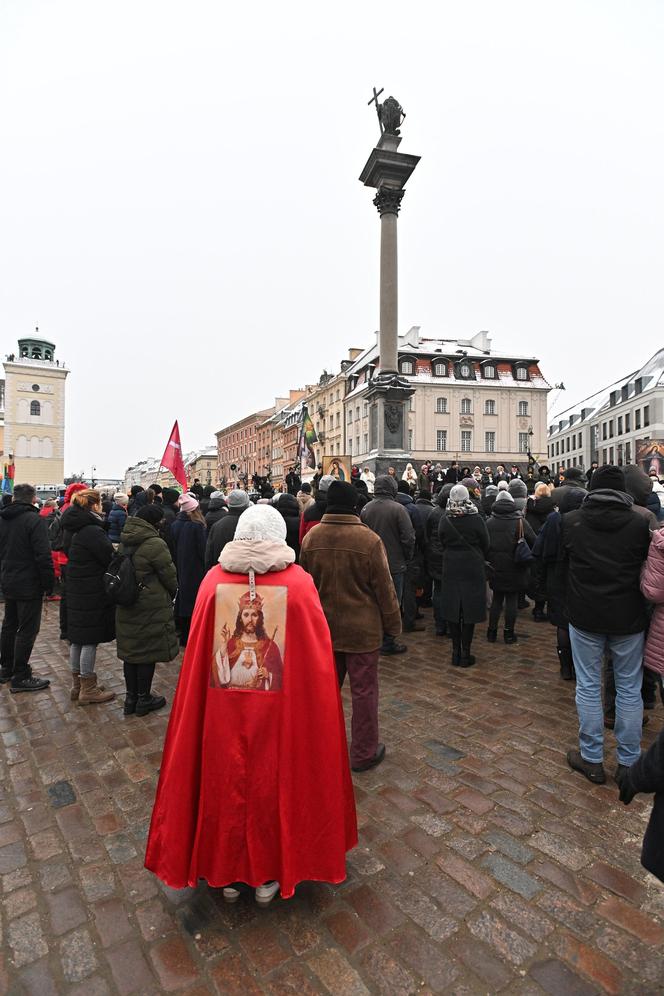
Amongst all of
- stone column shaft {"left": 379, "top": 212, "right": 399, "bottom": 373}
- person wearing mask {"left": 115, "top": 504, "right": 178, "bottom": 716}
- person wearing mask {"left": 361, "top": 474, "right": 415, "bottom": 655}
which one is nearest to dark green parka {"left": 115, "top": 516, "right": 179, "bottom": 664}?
person wearing mask {"left": 115, "top": 504, "right": 178, "bottom": 716}

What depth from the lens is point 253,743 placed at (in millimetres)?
2330

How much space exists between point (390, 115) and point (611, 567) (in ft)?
64.1

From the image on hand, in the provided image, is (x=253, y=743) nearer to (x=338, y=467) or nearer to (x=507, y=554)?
(x=507, y=554)

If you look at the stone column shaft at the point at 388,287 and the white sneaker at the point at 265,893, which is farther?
the stone column shaft at the point at 388,287

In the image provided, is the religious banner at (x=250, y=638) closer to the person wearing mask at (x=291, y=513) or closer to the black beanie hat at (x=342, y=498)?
the black beanie hat at (x=342, y=498)

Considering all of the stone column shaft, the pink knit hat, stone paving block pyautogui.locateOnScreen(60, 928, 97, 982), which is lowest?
stone paving block pyautogui.locateOnScreen(60, 928, 97, 982)

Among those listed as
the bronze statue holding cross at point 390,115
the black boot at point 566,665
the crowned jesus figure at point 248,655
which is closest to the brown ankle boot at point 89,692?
the crowned jesus figure at point 248,655

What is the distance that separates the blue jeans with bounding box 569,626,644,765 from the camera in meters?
3.63

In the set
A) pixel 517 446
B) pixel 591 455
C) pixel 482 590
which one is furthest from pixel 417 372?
pixel 482 590

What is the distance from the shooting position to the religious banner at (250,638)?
92.2 inches

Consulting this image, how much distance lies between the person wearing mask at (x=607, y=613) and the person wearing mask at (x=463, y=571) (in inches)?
82.4

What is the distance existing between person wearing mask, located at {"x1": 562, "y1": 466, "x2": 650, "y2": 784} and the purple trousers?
1.43 m

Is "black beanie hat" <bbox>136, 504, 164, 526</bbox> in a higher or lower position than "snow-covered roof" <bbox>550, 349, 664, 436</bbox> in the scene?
lower

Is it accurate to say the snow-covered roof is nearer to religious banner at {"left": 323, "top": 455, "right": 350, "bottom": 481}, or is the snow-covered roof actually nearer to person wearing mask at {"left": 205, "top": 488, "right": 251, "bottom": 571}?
religious banner at {"left": 323, "top": 455, "right": 350, "bottom": 481}
